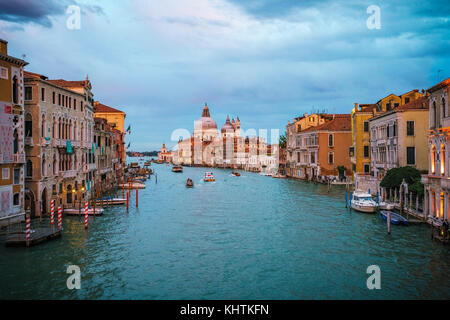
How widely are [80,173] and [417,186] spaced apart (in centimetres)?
2378

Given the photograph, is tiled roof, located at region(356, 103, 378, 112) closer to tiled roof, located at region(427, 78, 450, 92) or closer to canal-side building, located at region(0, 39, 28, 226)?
tiled roof, located at region(427, 78, 450, 92)

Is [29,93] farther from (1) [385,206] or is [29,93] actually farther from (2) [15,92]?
(1) [385,206]

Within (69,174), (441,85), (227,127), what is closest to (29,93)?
(69,174)

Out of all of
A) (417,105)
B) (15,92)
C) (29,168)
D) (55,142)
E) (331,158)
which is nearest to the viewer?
(15,92)

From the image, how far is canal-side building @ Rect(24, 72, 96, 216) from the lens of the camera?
24438 millimetres

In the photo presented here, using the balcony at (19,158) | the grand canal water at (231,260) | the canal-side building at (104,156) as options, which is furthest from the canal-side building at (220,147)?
the balcony at (19,158)

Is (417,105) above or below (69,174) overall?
above

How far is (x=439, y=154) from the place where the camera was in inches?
797

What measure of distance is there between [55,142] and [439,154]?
2243 cm

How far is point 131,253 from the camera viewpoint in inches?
730

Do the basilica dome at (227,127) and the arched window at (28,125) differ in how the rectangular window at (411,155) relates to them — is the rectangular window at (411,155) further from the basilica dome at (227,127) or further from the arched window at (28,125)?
the basilica dome at (227,127)

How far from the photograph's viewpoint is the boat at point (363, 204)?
91.4ft

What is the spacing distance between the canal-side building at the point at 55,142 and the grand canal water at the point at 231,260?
9.85ft

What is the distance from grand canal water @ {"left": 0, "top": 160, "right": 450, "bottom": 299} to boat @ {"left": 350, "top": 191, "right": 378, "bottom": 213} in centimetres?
58
